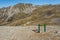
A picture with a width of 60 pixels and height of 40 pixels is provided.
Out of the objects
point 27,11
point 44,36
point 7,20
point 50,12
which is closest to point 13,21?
point 7,20

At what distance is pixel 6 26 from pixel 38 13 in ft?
9.95

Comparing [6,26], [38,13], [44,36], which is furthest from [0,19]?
[44,36]

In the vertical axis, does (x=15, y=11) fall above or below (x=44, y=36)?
above

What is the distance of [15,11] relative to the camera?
53.6 ft

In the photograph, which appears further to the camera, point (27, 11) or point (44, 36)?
point (27, 11)

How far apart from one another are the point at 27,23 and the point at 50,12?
227 centimetres

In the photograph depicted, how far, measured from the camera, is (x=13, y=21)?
1562 cm

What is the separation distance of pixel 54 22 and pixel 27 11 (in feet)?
9.13

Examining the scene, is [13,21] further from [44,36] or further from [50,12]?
[44,36]

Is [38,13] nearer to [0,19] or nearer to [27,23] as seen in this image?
[27,23]

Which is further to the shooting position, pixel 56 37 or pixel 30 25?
pixel 30 25

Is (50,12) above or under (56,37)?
above

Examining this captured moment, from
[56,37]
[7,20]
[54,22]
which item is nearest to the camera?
[56,37]

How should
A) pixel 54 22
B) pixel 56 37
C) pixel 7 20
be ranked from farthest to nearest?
pixel 7 20
pixel 54 22
pixel 56 37
